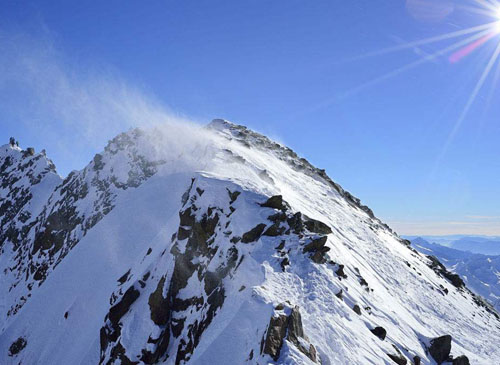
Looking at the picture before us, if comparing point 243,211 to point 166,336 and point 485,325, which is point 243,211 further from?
point 485,325

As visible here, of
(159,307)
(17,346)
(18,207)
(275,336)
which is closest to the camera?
(275,336)

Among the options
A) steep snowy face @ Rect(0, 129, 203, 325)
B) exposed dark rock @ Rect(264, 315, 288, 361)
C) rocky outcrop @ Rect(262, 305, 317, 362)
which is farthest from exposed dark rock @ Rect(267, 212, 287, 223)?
steep snowy face @ Rect(0, 129, 203, 325)

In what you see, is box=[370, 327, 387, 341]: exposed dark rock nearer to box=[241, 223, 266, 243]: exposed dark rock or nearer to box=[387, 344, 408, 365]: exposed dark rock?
box=[387, 344, 408, 365]: exposed dark rock

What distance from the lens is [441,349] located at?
17688mm

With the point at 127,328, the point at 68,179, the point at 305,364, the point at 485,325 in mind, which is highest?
the point at 68,179

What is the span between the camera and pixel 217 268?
1891cm

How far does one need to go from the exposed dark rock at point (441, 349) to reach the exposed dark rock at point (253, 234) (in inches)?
503

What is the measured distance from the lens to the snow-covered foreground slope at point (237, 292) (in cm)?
1332

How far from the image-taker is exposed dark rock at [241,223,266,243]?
63.3ft

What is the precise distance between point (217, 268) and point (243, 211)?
15.2 feet

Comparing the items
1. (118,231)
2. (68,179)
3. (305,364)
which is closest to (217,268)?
(305,364)

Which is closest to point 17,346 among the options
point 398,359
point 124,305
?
point 124,305

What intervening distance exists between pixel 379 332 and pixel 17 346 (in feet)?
157

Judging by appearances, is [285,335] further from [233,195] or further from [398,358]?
[233,195]
